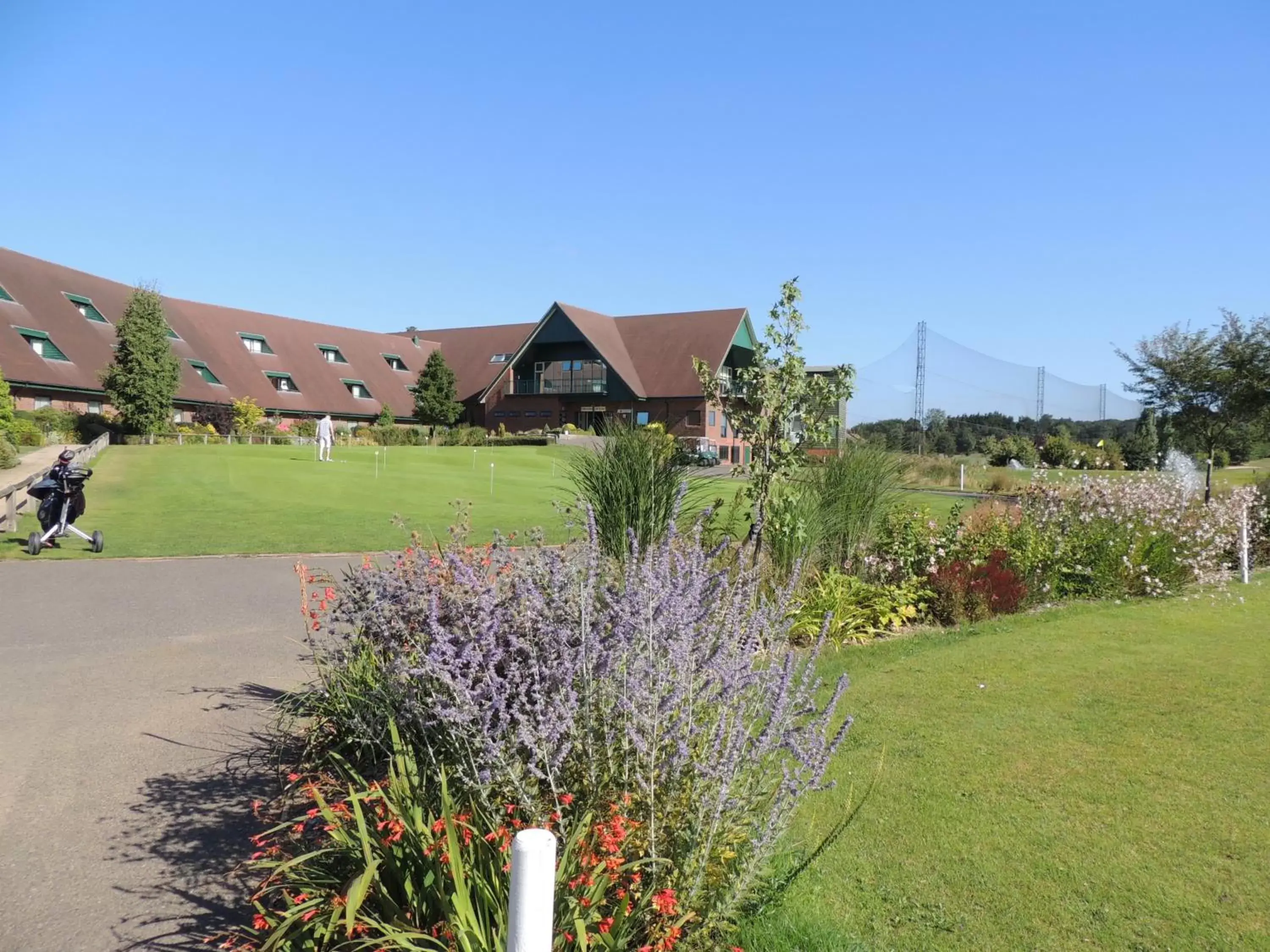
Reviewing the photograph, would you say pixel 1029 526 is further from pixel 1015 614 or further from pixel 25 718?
pixel 25 718

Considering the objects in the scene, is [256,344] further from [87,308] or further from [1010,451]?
[1010,451]

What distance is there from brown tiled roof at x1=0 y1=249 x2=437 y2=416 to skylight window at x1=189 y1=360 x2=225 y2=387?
31cm

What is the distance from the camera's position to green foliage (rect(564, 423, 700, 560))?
7949mm

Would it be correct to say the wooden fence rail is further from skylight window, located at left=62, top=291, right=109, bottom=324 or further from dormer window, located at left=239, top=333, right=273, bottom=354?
dormer window, located at left=239, top=333, right=273, bottom=354

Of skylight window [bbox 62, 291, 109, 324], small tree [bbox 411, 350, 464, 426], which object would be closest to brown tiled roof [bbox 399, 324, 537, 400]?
small tree [bbox 411, 350, 464, 426]

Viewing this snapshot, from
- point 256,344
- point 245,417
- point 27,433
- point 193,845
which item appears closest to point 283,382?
point 256,344

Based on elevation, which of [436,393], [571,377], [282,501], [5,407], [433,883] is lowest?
[433,883]

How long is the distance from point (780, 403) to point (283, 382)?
46630mm

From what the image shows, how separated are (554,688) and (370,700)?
122 cm

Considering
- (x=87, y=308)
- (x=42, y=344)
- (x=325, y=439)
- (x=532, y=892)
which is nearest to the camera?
(x=532, y=892)

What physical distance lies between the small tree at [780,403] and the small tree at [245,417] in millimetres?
38276

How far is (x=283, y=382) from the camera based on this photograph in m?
49.1

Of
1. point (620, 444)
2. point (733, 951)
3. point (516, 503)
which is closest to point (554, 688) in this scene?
point (733, 951)

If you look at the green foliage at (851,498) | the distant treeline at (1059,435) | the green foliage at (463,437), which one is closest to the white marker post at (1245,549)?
the green foliage at (851,498)
